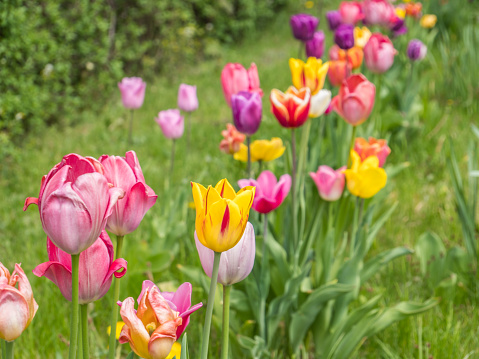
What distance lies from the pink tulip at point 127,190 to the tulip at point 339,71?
1.52m

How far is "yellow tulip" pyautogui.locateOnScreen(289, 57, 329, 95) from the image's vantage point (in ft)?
5.10

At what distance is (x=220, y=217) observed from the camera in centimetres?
71

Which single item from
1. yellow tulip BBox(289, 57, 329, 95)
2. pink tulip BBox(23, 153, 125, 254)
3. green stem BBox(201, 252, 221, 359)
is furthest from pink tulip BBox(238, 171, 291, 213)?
pink tulip BBox(23, 153, 125, 254)

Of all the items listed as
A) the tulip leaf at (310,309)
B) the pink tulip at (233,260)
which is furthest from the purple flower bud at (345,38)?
the pink tulip at (233,260)

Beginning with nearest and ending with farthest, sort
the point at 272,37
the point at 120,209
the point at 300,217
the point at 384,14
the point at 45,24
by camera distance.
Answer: the point at 120,209
the point at 300,217
the point at 384,14
the point at 45,24
the point at 272,37

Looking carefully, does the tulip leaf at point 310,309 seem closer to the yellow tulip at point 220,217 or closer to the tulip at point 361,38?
the yellow tulip at point 220,217

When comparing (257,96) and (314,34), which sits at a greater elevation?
(314,34)

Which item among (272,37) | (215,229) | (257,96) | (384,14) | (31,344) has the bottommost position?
(31,344)

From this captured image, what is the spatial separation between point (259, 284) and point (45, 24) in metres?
3.03

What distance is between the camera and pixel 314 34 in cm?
229

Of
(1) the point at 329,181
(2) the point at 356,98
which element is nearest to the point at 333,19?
(2) the point at 356,98

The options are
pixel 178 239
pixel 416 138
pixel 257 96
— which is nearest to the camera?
pixel 257 96

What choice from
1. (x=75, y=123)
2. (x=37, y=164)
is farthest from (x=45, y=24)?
(x=37, y=164)

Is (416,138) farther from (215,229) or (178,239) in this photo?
(215,229)
